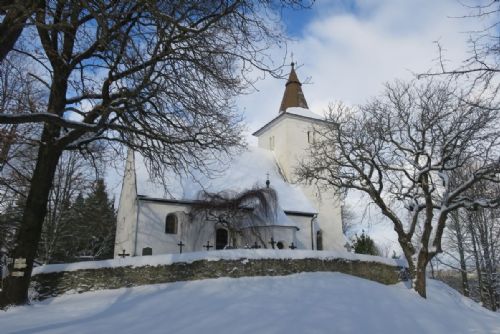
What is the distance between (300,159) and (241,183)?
21.5 ft

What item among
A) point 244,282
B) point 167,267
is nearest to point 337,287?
point 244,282

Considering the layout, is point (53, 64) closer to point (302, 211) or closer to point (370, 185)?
point (370, 185)

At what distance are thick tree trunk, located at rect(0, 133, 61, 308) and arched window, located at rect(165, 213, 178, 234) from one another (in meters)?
12.5

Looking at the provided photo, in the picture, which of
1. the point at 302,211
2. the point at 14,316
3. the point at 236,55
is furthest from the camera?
the point at 302,211

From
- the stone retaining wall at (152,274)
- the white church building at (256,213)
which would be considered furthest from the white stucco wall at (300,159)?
the stone retaining wall at (152,274)

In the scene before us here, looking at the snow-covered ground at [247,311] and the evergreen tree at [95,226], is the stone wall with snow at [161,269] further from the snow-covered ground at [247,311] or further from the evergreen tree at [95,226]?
the evergreen tree at [95,226]

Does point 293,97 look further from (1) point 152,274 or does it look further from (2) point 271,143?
(1) point 152,274

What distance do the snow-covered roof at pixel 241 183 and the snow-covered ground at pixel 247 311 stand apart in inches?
379

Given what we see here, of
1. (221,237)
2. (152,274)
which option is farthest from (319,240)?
(152,274)

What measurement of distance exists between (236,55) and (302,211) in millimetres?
20683

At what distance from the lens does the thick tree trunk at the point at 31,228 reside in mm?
11086

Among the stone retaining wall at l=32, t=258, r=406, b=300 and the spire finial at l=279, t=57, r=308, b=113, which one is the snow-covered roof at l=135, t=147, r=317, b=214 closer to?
the spire finial at l=279, t=57, r=308, b=113

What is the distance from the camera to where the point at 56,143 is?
11.8 meters

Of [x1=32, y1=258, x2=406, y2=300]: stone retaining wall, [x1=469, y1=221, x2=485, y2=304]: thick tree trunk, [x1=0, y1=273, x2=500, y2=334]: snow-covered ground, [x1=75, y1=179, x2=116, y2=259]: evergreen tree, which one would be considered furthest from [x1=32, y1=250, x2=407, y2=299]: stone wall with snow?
[x1=469, y1=221, x2=485, y2=304]: thick tree trunk
